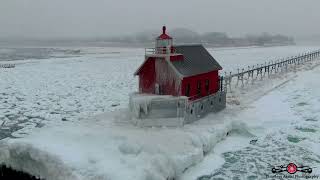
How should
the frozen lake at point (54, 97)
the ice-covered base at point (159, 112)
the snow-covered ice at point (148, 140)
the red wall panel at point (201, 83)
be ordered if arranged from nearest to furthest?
the snow-covered ice at point (148, 140) → the ice-covered base at point (159, 112) → the red wall panel at point (201, 83) → the frozen lake at point (54, 97)

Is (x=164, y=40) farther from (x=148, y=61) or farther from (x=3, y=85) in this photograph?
(x=3, y=85)

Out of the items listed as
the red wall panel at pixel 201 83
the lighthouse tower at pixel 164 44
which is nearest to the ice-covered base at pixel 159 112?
the red wall panel at pixel 201 83

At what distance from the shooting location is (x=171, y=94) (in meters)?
22.6

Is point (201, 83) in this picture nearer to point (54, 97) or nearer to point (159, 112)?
point (159, 112)

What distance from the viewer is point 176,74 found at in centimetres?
2192

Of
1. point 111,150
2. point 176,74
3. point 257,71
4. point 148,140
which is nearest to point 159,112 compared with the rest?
point 176,74

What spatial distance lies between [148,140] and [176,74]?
5.42 m

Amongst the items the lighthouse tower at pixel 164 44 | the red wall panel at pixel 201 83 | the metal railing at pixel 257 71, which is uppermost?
the lighthouse tower at pixel 164 44

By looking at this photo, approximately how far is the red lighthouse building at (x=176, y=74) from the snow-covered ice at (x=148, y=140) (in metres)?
1.71

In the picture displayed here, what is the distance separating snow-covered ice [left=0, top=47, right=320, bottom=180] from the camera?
1474 centimetres

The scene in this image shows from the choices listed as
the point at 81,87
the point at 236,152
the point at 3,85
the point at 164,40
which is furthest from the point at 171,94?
the point at 3,85

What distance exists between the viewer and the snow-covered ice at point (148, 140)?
1474 cm

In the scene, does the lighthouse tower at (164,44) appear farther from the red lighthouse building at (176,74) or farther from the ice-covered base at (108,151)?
the ice-covered base at (108,151)

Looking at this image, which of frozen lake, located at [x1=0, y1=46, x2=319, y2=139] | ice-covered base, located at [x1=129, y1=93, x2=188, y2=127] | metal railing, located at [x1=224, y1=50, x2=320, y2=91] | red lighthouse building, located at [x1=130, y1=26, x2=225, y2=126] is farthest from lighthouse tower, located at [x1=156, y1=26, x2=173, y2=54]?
metal railing, located at [x1=224, y1=50, x2=320, y2=91]
